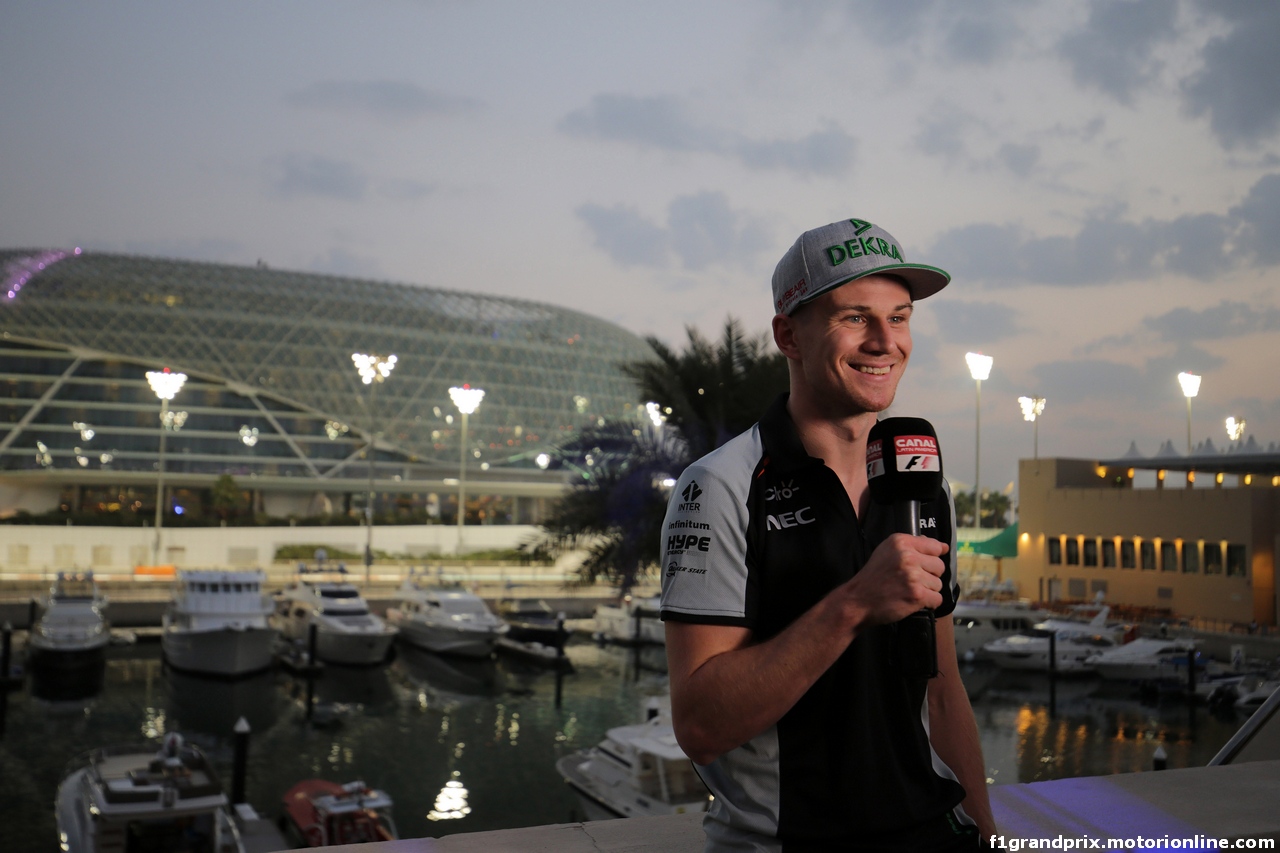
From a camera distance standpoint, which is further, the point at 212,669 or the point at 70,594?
the point at 70,594

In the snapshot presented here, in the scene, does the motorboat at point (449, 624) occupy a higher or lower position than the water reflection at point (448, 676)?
higher

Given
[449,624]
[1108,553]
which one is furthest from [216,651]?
[1108,553]

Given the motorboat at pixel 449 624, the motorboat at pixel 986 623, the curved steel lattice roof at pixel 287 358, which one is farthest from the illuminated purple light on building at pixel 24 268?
the motorboat at pixel 986 623

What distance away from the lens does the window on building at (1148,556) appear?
36875 millimetres

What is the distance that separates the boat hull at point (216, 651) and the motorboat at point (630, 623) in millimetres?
12475

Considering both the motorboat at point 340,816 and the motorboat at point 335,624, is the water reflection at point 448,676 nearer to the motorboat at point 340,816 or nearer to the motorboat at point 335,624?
the motorboat at point 335,624

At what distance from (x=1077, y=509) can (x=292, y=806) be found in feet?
111

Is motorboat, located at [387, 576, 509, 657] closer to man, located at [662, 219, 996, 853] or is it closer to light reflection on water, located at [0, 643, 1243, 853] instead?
light reflection on water, located at [0, 643, 1243, 853]

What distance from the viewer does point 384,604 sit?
37.1 meters

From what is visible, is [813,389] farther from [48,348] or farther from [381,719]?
[48,348]

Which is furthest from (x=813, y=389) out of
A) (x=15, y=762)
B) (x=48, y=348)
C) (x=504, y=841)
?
(x=48, y=348)

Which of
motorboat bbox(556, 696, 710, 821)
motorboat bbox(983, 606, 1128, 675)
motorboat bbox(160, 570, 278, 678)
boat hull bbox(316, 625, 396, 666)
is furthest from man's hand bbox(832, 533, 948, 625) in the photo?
motorboat bbox(983, 606, 1128, 675)

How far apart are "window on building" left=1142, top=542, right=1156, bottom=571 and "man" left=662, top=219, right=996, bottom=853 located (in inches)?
1557

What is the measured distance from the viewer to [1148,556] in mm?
37125
